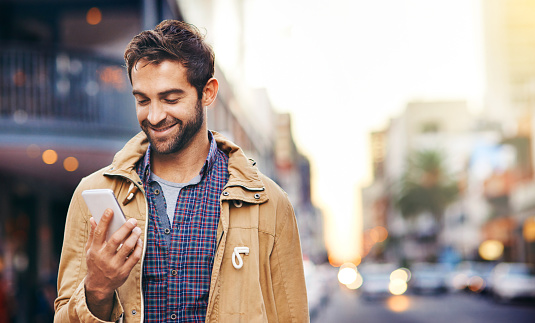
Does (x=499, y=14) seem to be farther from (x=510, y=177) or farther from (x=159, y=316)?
(x=159, y=316)

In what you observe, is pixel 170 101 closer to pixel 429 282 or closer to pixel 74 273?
pixel 74 273

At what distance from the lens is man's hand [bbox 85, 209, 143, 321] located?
228 cm

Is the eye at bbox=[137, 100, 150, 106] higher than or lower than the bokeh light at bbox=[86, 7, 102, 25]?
lower

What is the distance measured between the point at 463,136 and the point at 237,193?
10735cm

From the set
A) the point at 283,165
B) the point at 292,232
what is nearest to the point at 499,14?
the point at 283,165

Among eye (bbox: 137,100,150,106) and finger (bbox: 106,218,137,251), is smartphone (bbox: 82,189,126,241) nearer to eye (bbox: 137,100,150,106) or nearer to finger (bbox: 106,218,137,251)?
finger (bbox: 106,218,137,251)

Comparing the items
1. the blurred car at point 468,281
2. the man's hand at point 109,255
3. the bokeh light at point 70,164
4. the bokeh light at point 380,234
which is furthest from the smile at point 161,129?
the bokeh light at point 380,234

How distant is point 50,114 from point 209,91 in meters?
10.4

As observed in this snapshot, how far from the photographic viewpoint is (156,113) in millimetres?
2635

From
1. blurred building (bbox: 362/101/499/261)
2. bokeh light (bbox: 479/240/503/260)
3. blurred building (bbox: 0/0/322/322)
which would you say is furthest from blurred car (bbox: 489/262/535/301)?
blurred building (bbox: 362/101/499/261)

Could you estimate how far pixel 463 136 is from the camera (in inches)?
4158

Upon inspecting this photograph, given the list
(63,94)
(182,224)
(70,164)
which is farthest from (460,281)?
(182,224)

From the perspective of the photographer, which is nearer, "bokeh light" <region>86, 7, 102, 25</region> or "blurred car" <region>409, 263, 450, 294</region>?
"bokeh light" <region>86, 7, 102, 25</region>

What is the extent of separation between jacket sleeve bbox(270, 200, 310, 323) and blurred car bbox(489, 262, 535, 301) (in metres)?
31.2
